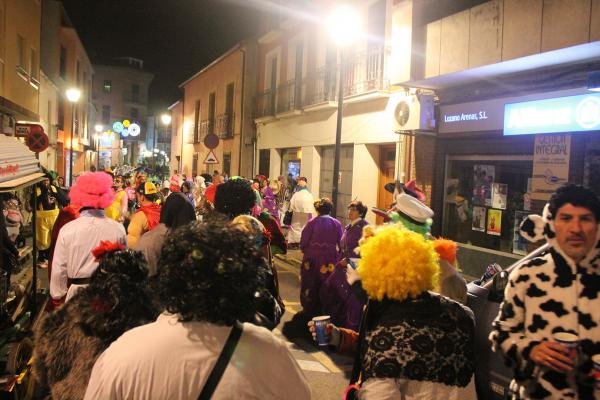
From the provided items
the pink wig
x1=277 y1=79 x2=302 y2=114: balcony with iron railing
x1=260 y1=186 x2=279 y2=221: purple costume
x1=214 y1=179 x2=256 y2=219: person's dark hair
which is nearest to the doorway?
x1=260 y1=186 x2=279 y2=221: purple costume

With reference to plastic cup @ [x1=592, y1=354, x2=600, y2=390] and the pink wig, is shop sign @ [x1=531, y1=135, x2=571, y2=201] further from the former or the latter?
the pink wig

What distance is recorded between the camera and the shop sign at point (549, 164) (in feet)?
31.6

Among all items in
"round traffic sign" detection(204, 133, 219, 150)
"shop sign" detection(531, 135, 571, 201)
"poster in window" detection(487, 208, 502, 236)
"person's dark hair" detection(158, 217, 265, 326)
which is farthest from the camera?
"round traffic sign" detection(204, 133, 219, 150)

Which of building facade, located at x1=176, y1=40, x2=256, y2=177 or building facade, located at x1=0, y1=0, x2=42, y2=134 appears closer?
building facade, located at x1=0, y1=0, x2=42, y2=134

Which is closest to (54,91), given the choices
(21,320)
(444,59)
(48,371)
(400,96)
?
(400,96)

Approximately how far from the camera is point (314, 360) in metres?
6.24

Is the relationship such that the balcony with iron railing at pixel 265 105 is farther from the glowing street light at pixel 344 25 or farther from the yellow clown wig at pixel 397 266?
the yellow clown wig at pixel 397 266

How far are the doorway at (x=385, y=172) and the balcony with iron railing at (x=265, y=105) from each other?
8.62 meters

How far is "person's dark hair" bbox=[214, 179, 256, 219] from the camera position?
447 centimetres

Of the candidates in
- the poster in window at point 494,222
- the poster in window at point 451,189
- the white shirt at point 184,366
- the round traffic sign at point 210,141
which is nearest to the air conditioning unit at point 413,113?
the poster in window at point 451,189

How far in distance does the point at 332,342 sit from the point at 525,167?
9227mm

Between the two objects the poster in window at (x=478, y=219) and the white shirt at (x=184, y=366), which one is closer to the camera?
the white shirt at (x=184, y=366)

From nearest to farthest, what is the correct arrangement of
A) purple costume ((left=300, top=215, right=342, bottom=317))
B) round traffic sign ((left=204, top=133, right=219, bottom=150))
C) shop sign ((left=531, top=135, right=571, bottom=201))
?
purple costume ((left=300, top=215, right=342, bottom=317)) < shop sign ((left=531, top=135, right=571, bottom=201)) < round traffic sign ((left=204, top=133, right=219, bottom=150))

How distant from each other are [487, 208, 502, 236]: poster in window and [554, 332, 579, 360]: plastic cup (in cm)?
945
